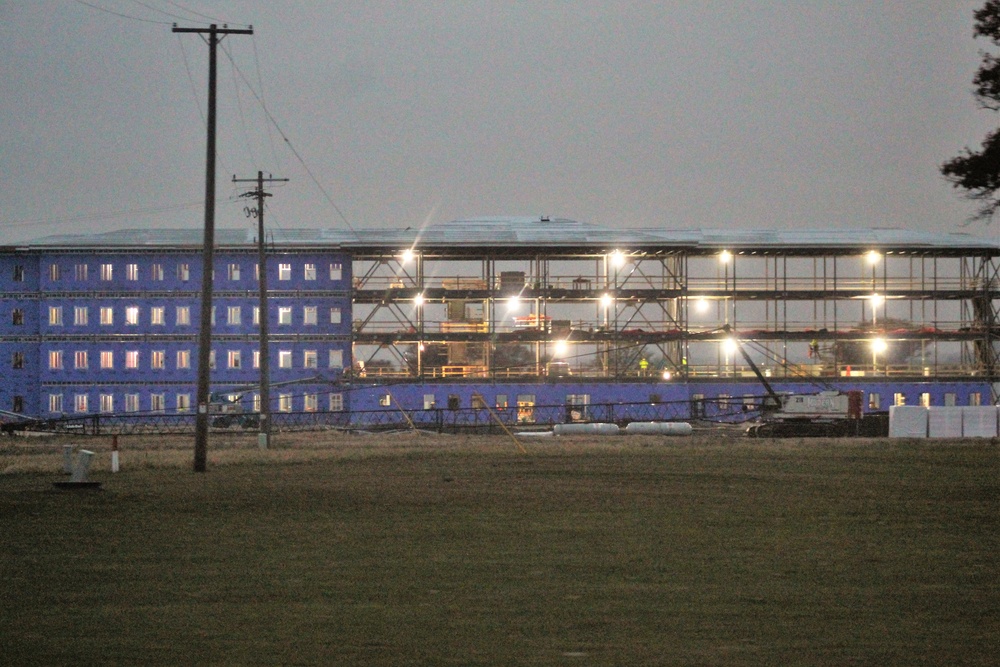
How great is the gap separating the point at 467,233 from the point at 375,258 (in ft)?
18.3

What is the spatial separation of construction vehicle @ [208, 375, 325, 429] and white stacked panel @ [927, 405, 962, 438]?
1202 inches

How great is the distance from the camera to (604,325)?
6694 centimetres

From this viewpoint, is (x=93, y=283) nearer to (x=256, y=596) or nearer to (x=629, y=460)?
(x=629, y=460)

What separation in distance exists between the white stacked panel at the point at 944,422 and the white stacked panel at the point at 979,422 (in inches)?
8.9

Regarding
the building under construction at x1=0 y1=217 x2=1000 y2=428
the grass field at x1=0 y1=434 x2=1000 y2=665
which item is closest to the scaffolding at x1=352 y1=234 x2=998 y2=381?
the building under construction at x1=0 y1=217 x2=1000 y2=428

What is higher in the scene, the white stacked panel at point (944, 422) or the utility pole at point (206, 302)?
the utility pole at point (206, 302)

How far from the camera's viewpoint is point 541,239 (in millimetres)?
66250

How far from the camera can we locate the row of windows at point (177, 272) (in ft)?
226

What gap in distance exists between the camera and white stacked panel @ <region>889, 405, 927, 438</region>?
4888 cm

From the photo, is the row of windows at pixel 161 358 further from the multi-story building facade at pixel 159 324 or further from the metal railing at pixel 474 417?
the metal railing at pixel 474 417

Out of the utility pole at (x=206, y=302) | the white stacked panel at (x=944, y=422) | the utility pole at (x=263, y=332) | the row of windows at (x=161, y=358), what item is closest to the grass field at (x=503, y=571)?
the utility pole at (x=206, y=302)

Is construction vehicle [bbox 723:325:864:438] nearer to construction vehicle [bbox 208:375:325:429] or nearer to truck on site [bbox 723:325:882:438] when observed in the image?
truck on site [bbox 723:325:882:438]

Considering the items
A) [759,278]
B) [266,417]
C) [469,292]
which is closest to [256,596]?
[266,417]

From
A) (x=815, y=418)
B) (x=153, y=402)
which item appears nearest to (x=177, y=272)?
(x=153, y=402)
